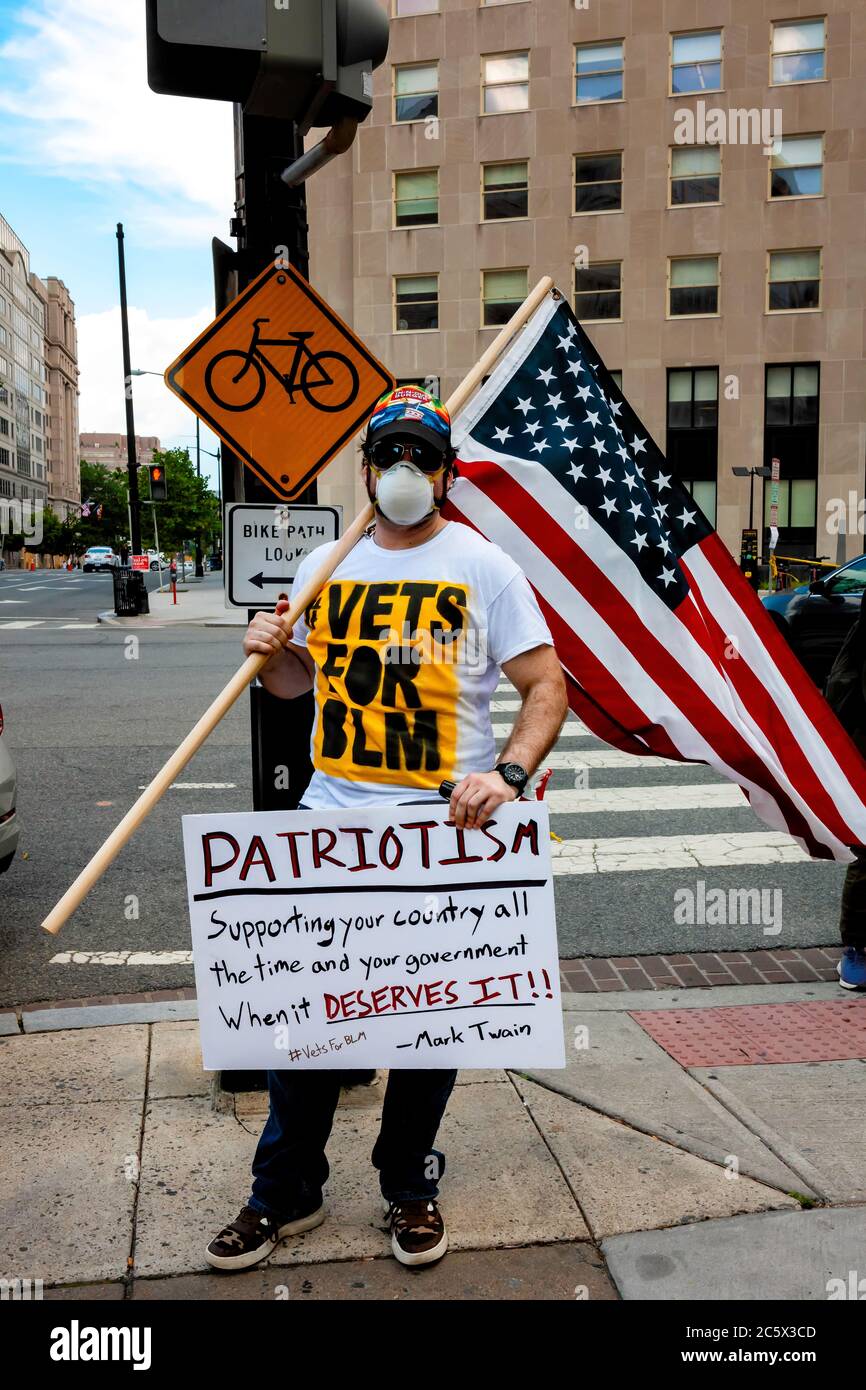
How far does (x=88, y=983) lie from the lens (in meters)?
5.46

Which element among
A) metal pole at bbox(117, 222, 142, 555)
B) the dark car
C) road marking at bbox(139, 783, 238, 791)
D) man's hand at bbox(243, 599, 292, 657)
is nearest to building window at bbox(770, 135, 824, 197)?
metal pole at bbox(117, 222, 142, 555)

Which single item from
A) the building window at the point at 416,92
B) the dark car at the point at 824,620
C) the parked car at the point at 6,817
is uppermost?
the building window at the point at 416,92

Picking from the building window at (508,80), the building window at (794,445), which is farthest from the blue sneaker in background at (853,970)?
the building window at (508,80)

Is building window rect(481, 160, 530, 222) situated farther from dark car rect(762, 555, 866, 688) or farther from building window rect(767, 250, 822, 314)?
dark car rect(762, 555, 866, 688)

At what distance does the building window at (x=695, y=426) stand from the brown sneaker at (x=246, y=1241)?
38709 mm

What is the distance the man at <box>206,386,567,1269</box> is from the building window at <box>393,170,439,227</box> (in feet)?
133

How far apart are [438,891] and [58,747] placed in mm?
8387

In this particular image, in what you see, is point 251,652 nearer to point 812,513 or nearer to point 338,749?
point 338,749

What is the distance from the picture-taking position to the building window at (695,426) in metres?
40.1

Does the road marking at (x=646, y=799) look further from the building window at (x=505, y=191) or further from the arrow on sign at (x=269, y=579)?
the building window at (x=505, y=191)

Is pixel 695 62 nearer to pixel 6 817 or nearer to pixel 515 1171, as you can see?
pixel 6 817

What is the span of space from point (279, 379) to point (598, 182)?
3922cm

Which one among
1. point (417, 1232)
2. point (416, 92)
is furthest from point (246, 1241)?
point (416, 92)
